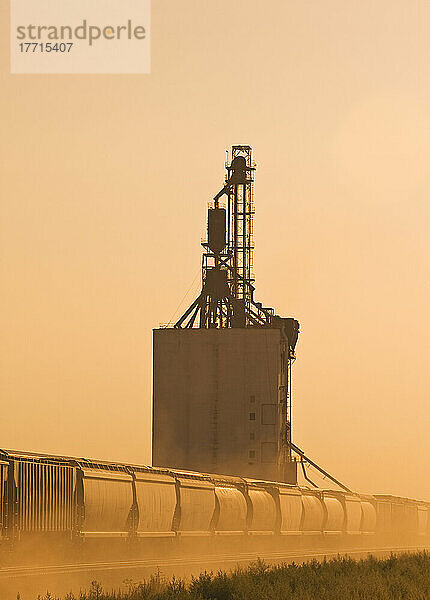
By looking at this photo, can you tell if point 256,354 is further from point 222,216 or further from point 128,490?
point 128,490

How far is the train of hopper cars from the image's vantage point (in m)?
30.4

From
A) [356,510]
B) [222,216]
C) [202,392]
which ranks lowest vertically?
[356,510]

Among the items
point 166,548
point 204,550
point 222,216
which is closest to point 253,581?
point 166,548

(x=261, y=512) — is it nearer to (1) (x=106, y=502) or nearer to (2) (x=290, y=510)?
(2) (x=290, y=510)

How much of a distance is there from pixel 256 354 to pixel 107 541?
162 feet

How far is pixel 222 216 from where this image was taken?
90.0m

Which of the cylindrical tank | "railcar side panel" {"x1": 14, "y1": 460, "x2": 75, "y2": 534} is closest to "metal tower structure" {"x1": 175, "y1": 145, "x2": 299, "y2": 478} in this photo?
→ the cylindrical tank

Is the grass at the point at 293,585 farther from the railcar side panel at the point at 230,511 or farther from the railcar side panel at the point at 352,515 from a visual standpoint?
the railcar side panel at the point at 352,515

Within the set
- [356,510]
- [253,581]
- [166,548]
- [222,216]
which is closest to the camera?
[253,581]

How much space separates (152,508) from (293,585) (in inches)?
232

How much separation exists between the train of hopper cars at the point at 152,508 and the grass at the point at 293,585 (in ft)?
9.07

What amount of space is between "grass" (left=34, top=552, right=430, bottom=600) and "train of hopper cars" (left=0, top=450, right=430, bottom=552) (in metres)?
2.77

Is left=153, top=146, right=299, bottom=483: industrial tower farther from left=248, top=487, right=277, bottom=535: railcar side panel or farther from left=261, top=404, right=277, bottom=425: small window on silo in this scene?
left=248, top=487, right=277, bottom=535: railcar side panel

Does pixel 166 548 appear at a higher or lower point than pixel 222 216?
lower
